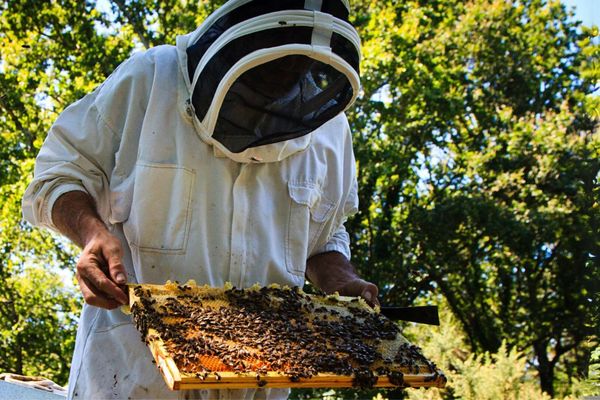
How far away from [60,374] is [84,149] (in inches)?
560

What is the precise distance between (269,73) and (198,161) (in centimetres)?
48

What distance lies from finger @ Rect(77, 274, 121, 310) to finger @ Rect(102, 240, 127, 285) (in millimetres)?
81

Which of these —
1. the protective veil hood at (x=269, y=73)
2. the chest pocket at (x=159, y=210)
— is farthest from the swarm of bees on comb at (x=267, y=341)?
the protective veil hood at (x=269, y=73)

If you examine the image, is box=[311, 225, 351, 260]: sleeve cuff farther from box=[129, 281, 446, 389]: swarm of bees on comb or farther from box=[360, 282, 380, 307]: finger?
box=[129, 281, 446, 389]: swarm of bees on comb

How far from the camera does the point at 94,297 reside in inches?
107

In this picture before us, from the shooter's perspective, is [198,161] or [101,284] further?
[198,161]

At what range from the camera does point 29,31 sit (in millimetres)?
15055

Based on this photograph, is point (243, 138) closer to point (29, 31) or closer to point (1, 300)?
point (29, 31)

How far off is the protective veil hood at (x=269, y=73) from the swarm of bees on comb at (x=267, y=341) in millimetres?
648

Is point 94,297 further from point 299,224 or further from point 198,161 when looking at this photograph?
point 299,224

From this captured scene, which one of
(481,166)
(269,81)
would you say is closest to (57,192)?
(269,81)

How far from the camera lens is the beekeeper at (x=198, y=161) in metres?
3.01

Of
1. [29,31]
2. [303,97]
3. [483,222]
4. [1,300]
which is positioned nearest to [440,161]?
[483,222]

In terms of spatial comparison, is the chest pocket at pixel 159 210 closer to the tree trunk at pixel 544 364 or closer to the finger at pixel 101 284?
the finger at pixel 101 284
